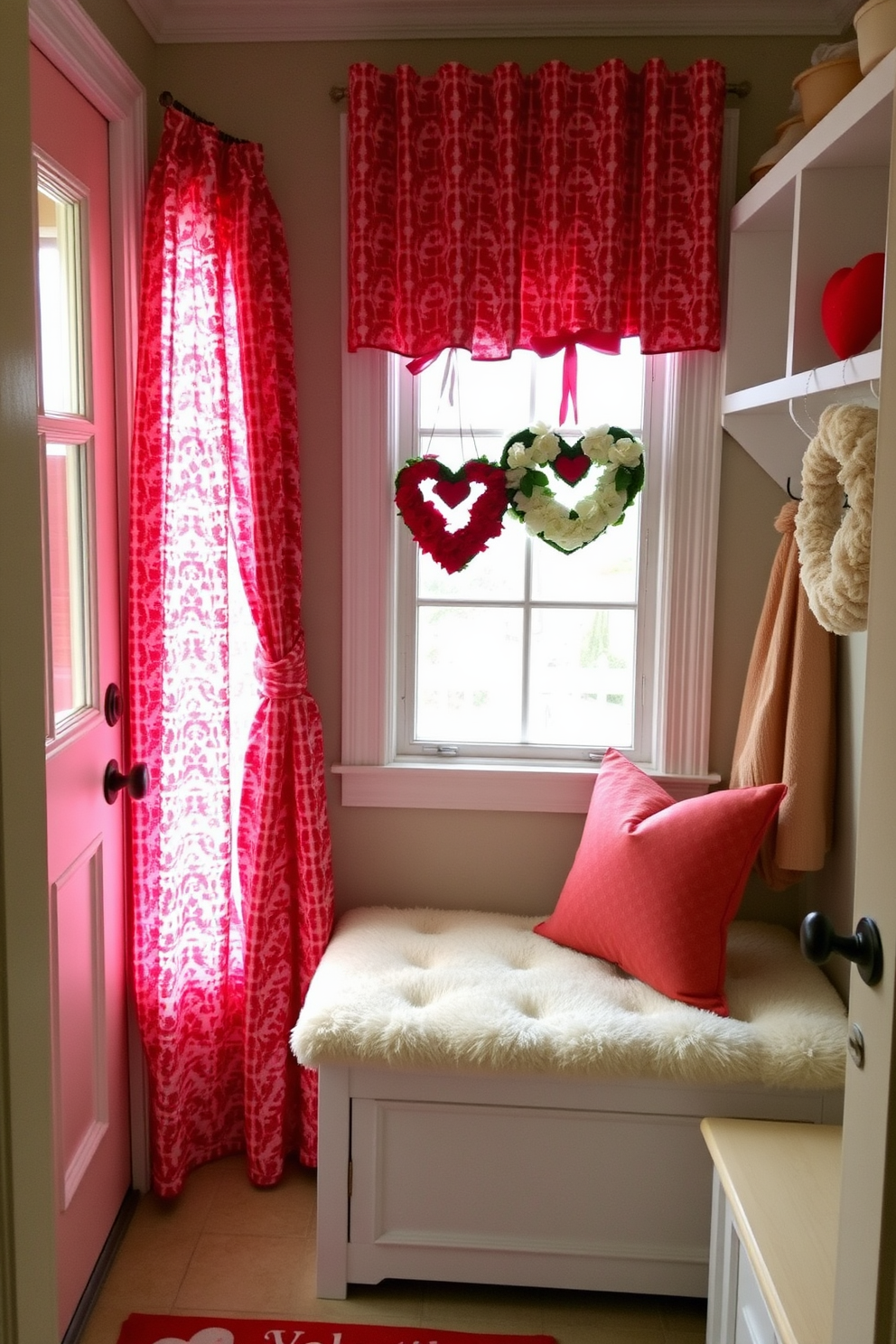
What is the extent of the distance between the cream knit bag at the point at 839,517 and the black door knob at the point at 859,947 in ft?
1.86

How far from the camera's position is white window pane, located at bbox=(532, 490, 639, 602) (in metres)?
2.64

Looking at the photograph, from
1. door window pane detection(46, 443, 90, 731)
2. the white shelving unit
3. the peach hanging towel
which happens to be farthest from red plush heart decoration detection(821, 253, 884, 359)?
door window pane detection(46, 443, 90, 731)

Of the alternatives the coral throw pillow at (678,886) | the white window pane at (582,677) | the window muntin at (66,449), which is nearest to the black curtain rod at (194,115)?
the window muntin at (66,449)

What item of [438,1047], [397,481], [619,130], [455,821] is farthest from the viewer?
[455,821]

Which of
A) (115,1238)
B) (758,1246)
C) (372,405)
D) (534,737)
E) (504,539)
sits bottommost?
(115,1238)

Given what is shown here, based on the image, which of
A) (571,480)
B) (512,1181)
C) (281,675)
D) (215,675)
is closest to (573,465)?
(571,480)

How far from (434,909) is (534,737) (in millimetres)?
464

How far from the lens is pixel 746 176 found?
8.02ft

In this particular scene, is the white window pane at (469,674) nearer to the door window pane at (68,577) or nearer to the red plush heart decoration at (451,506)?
the red plush heart decoration at (451,506)

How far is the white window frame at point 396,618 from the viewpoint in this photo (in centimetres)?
252

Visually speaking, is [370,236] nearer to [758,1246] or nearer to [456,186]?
[456,186]

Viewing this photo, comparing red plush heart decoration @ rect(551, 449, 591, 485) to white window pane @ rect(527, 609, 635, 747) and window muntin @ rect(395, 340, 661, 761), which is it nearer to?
window muntin @ rect(395, 340, 661, 761)

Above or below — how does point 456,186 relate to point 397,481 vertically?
above

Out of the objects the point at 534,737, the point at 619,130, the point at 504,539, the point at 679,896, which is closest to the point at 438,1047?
the point at 679,896
